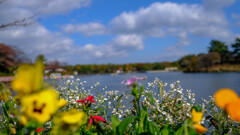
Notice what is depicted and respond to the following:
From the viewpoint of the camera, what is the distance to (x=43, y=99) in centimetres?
53

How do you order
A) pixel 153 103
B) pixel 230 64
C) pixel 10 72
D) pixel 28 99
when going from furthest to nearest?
pixel 230 64 → pixel 10 72 → pixel 153 103 → pixel 28 99

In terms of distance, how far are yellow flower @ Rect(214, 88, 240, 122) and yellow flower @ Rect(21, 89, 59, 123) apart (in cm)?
44

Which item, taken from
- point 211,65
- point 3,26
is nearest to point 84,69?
point 211,65

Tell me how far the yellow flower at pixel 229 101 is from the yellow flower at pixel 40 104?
1.43 ft

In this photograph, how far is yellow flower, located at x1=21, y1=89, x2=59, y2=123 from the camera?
521 mm

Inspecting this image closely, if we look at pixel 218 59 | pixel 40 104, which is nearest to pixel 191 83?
pixel 40 104

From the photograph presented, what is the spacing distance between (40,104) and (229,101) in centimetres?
50

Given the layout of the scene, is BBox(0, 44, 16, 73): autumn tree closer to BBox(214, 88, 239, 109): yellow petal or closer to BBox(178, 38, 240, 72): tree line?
BBox(214, 88, 239, 109): yellow petal

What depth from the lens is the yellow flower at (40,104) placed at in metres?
0.52

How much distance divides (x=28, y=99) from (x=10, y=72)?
20.6m

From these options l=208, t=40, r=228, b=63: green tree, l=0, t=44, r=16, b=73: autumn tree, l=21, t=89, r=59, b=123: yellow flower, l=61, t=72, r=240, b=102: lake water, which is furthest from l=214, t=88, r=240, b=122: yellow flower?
l=208, t=40, r=228, b=63: green tree

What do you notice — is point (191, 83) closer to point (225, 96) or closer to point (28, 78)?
point (225, 96)

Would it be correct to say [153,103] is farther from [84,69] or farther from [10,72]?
[84,69]

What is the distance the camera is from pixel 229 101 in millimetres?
616
